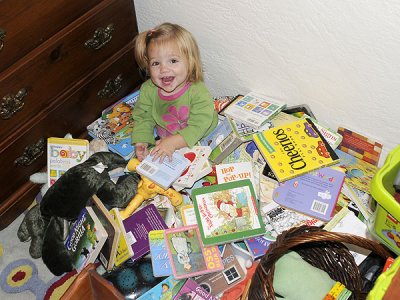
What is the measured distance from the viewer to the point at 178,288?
1.49 m

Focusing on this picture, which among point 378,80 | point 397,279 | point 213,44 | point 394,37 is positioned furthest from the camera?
point 213,44

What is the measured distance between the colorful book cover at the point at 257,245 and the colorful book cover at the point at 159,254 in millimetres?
260

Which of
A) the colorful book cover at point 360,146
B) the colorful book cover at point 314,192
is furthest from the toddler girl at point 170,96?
the colorful book cover at point 360,146

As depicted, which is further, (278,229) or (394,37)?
(278,229)

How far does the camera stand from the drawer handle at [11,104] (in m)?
1.59

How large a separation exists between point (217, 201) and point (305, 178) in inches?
11.6

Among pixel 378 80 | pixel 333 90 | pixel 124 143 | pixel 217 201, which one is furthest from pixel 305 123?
pixel 124 143

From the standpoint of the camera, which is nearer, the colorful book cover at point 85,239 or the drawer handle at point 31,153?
the colorful book cover at point 85,239

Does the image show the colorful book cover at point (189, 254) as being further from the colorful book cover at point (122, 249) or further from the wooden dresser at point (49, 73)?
the wooden dresser at point (49, 73)

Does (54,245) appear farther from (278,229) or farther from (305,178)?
(305,178)

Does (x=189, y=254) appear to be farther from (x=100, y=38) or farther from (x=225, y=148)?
(x=100, y=38)

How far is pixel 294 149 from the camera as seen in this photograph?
1.62 m

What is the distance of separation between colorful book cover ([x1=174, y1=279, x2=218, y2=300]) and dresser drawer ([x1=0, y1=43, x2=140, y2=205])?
2.44ft

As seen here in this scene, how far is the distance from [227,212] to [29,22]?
2.85 ft
